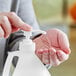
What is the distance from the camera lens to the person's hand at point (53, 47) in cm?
68

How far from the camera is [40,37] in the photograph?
2.45ft

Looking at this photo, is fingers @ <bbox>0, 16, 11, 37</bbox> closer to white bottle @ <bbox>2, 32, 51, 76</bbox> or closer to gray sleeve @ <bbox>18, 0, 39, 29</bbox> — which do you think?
white bottle @ <bbox>2, 32, 51, 76</bbox>

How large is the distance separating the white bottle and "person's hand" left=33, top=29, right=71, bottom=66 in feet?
0.17

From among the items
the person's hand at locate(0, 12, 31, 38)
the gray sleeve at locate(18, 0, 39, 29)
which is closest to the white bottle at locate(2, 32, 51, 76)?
the person's hand at locate(0, 12, 31, 38)

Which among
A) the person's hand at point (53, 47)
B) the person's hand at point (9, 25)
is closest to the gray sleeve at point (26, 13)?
the person's hand at point (53, 47)

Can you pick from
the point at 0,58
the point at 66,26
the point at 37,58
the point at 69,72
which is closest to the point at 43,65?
the point at 37,58

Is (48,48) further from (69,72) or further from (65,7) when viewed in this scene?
(65,7)

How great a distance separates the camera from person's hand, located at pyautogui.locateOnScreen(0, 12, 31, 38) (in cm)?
59

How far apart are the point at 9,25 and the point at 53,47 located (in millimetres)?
154

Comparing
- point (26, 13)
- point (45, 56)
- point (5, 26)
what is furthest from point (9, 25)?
point (26, 13)

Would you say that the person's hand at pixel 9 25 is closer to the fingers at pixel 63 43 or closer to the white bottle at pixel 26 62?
the white bottle at pixel 26 62

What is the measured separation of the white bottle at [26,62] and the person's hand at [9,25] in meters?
0.02

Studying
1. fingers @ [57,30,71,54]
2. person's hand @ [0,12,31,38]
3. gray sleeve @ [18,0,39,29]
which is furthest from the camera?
gray sleeve @ [18,0,39,29]

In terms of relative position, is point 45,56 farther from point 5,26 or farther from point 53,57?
point 5,26
